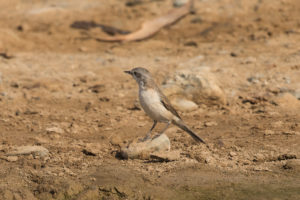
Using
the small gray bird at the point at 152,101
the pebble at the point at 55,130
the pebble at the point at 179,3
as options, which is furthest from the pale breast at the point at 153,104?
the pebble at the point at 179,3

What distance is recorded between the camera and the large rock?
350 inches

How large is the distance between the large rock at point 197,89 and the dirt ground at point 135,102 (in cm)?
16

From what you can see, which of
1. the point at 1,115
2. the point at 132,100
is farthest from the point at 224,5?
the point at 1,115

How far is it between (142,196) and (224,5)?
9208 millimetres

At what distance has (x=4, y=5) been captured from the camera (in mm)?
16484

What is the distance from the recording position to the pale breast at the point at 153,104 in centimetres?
680

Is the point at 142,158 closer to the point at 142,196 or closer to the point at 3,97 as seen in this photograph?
the point at 142,196

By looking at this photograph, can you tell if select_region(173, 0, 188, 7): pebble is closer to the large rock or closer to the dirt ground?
the dirt ground

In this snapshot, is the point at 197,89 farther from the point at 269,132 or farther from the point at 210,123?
the point at 269,132

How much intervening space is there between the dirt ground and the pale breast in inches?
23.6

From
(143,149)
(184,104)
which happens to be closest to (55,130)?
(143,149)

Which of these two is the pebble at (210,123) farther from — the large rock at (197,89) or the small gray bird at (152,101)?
the small gray bird at (152,101)

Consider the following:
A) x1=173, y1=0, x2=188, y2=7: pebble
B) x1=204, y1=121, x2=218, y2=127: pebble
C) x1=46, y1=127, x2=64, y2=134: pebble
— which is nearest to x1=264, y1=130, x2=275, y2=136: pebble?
x1=204, y1=121, x2=218, y2=127: pebble

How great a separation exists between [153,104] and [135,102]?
2454mm
